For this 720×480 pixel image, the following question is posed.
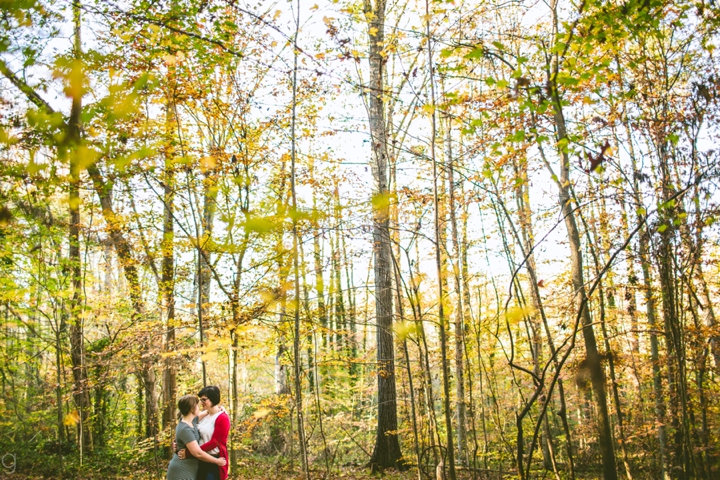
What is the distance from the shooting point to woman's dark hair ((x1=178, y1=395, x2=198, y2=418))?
342 centimetres

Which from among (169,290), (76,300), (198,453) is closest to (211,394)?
(198,453)

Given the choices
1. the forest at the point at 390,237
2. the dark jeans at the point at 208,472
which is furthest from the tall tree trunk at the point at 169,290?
the dark jeans at the point at 208,472

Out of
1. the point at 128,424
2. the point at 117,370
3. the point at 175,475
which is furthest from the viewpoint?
the point at 128,424

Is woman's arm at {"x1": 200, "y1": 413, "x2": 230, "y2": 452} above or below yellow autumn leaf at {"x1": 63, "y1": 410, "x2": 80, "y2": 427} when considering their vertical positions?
above

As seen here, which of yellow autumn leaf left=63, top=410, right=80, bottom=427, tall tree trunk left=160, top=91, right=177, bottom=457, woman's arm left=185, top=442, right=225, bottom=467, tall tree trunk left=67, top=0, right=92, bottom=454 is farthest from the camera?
yellow autumn leaf left=63, top=410, right=80, bottom=427

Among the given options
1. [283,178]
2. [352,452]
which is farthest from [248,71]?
[352,452]

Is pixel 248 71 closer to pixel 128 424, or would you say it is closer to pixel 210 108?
pixel 210 108

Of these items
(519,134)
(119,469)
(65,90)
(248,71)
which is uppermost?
(248,71)

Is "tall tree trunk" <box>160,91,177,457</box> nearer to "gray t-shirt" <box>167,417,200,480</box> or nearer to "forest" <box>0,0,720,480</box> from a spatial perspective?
"forest" <box>0,0,720,480</box>

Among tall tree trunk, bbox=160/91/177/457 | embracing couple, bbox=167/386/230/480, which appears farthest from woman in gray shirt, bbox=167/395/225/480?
tall tree trunk, bbox=160/91/177/457

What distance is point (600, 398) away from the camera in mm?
4980

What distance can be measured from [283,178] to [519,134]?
4.33 meters

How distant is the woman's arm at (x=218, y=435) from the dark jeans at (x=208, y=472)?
118 millimetres

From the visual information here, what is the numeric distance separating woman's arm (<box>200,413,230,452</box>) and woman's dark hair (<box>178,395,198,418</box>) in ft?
0.83
